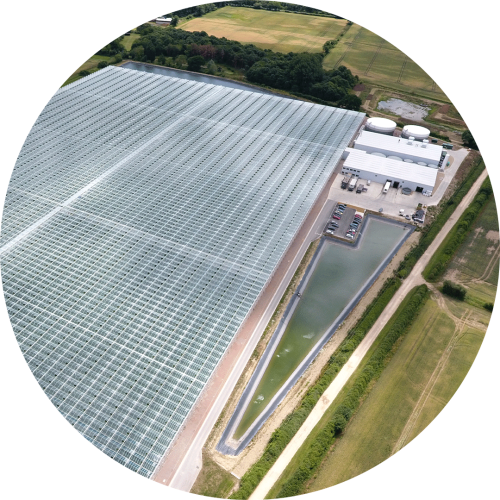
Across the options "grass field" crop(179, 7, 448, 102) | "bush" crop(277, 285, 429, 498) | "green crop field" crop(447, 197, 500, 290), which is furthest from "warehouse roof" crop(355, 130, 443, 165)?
"bush" crop(277, 285, 429, 498)

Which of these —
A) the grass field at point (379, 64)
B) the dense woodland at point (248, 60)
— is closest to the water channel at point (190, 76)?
the dense woodland at point (248, 60)

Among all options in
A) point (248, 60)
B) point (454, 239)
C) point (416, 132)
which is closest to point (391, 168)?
point (416, 132)

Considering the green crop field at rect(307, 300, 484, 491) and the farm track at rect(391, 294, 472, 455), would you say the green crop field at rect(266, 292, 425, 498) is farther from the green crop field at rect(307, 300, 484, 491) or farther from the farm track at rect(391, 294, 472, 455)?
the farm track at rect(391, 294, 472, 455)

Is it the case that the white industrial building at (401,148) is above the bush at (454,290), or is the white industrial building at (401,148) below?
above

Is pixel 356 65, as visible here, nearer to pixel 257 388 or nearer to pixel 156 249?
pixel 156 249

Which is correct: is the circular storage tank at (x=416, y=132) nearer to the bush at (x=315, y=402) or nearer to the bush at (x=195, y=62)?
the bush at (x=315, y=402)

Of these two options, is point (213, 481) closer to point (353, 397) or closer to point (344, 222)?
point (353, 397)
